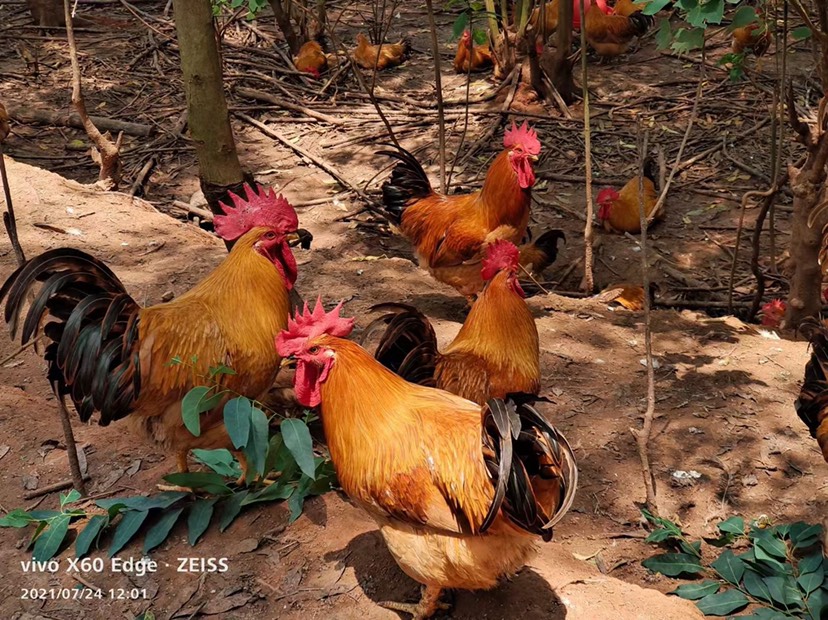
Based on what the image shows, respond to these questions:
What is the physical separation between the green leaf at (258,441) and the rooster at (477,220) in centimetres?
314

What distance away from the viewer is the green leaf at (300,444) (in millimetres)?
3203

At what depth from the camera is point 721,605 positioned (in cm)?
316

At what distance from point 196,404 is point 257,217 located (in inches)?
48.9

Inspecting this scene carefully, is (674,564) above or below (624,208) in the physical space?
below

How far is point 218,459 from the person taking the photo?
12.3ft

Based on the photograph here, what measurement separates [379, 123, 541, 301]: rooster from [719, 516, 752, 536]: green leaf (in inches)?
117

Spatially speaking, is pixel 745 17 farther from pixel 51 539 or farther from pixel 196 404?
pixel 51 539

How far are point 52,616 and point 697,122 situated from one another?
341 inches

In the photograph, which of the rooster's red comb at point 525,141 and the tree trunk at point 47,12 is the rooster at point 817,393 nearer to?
the rooster's red comb at point 525,141

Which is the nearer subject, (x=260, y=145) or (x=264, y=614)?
(x=264, y=614)

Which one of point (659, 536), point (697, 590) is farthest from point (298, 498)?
point (697, 590)

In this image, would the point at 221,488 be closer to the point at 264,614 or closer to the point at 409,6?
the point at 264,614

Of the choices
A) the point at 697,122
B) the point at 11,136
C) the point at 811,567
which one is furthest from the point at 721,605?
the point at 11,136

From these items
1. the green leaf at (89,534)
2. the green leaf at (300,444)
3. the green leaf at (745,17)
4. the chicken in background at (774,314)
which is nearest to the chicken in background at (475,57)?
the chicken in background at (774,314)
